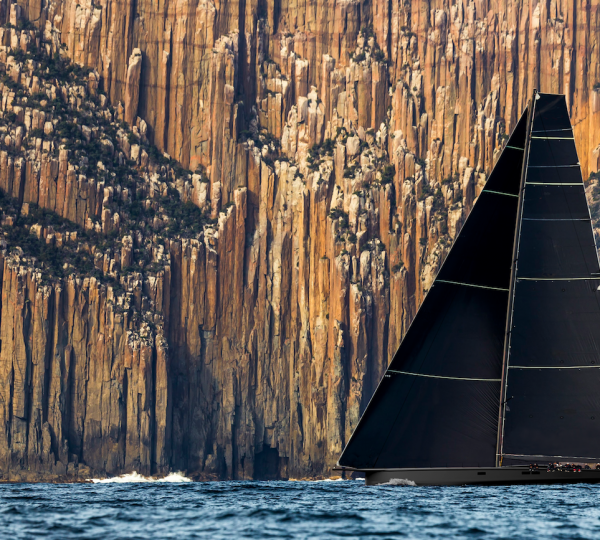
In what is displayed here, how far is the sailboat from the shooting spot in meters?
32.8

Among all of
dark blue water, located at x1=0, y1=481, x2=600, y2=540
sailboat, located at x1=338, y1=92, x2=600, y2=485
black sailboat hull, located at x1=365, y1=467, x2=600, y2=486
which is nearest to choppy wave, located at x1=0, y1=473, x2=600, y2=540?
dark blue water, located at x1=0, y1=481, x2=600, y2=540

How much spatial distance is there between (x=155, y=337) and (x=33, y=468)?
41.9 ft

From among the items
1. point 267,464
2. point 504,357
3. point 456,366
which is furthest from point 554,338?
point 267,464

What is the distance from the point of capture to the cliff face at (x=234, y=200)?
77.2 m

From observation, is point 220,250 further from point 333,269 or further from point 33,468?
point 33,468

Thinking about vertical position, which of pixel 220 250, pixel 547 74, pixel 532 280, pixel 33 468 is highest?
pixel 547 74

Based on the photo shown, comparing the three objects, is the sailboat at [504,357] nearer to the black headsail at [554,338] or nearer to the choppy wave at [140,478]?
the black headsail at [554,338]

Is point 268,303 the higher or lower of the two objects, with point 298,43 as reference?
lower

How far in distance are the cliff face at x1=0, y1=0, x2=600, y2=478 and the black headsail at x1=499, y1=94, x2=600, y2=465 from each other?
4456 cm

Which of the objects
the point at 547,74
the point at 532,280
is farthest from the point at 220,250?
the point at 532,280

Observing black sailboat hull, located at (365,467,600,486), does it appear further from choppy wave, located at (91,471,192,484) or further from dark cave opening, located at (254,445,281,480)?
dark cave opening, located at (254,445,281,480)

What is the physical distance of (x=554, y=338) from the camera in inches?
1319

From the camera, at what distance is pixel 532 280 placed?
33.9 m

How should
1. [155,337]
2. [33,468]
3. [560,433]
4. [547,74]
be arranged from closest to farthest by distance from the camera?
[560,433] < [33,468] < [155,337] < [547,74]
